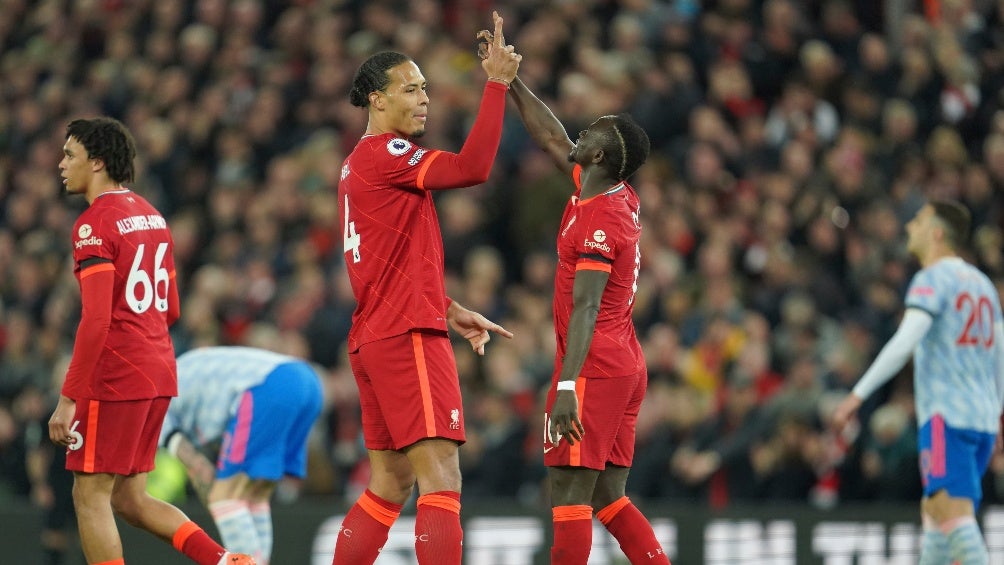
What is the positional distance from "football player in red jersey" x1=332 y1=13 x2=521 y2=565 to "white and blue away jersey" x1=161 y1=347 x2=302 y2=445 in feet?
7.56

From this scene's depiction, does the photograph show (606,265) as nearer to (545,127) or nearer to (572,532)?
(545,127)

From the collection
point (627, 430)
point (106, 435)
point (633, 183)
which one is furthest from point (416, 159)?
point (633, 183)

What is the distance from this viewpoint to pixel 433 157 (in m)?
6.56

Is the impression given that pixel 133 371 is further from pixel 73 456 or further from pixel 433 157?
pixel 433 157

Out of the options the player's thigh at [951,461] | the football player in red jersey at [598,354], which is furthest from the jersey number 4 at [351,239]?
the player's thigh at [951,461]

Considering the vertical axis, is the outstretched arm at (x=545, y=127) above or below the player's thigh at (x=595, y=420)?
Result: above

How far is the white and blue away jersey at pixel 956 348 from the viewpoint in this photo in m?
8.62

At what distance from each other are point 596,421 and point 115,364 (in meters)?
2.25

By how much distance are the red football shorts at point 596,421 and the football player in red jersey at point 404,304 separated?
1.70ft

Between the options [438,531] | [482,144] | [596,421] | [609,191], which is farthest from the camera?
[609,191]

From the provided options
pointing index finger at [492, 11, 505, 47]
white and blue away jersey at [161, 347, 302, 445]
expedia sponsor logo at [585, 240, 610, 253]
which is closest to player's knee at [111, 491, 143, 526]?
white and blue away jersey at [161, 347, 302, 445]

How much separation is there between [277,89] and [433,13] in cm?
173

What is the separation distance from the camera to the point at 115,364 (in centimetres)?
734

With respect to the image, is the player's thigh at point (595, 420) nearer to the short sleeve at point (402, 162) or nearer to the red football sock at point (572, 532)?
the red football sock at point (572, 532)
